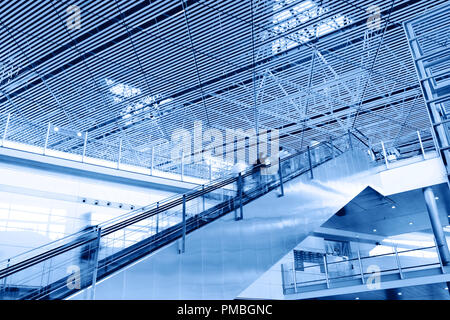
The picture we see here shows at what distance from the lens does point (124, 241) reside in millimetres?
4254

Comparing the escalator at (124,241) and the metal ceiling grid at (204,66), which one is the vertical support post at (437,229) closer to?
the metal ceiling grid at (204,66)

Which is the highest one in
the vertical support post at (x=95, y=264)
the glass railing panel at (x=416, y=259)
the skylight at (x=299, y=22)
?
the skylight at (x=299, y=22)

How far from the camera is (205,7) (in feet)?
36.2

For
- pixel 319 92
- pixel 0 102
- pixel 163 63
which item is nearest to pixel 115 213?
pixel 163 63

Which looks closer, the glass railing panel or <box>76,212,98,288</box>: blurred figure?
<box>76,212,98,288</box>: blurred figure

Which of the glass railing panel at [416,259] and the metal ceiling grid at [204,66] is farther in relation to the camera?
the metal ceiling grid at [204,66]

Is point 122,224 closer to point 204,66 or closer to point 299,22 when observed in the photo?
point 299,22

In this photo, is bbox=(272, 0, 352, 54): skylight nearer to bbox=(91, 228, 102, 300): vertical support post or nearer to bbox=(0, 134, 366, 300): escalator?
bbox=(0, 134, 366, 300): escalator

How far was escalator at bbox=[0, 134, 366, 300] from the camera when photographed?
3.70 m

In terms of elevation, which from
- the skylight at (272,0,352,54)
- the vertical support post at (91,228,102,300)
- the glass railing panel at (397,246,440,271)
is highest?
the skylight at (272,0,352,54)

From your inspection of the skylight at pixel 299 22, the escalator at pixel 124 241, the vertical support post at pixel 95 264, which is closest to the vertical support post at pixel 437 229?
the escalator at pixel 124 241

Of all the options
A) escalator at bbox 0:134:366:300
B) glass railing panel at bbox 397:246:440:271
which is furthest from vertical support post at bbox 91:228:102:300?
glass railing panel at bbox 397:246:440:271

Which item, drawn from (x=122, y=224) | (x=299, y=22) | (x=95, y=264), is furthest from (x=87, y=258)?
(x=299, y=22)

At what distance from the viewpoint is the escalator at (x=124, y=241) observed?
3699 mm
